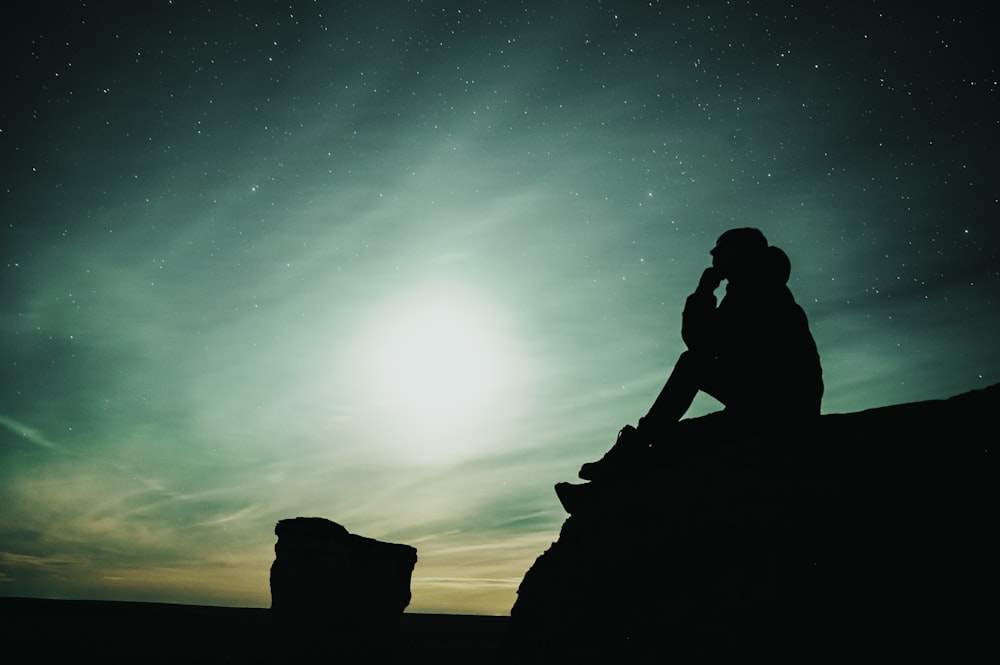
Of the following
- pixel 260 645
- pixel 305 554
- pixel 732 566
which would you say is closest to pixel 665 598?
pixel 732 566

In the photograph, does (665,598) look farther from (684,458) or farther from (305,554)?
(305,554)

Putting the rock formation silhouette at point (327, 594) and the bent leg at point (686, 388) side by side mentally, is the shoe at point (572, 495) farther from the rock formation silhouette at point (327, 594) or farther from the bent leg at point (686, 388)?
the rock formation silhouette at point (327, 594)

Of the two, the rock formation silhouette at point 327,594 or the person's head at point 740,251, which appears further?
the rock formation silhouette at point 327,594

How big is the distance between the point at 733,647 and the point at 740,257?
93.8 inches

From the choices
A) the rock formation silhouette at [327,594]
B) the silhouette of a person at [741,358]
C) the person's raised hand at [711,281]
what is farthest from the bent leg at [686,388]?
the rock formation silhouette at [327,594]

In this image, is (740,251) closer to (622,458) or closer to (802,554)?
(622,458)

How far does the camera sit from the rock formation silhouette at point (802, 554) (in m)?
2.21

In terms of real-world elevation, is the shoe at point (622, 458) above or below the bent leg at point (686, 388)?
below

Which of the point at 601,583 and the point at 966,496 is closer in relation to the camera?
the point at 966,496

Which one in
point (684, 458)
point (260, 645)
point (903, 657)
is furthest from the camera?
point (260, 645)

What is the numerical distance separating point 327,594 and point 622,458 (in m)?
30.8

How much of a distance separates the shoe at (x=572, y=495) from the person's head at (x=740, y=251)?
1.76m

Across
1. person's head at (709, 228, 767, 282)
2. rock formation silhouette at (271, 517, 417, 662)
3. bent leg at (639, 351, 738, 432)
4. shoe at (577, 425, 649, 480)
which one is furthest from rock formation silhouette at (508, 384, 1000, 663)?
rock formation silhouette at (271, 517, 417, 662)

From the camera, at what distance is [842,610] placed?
232 cm
